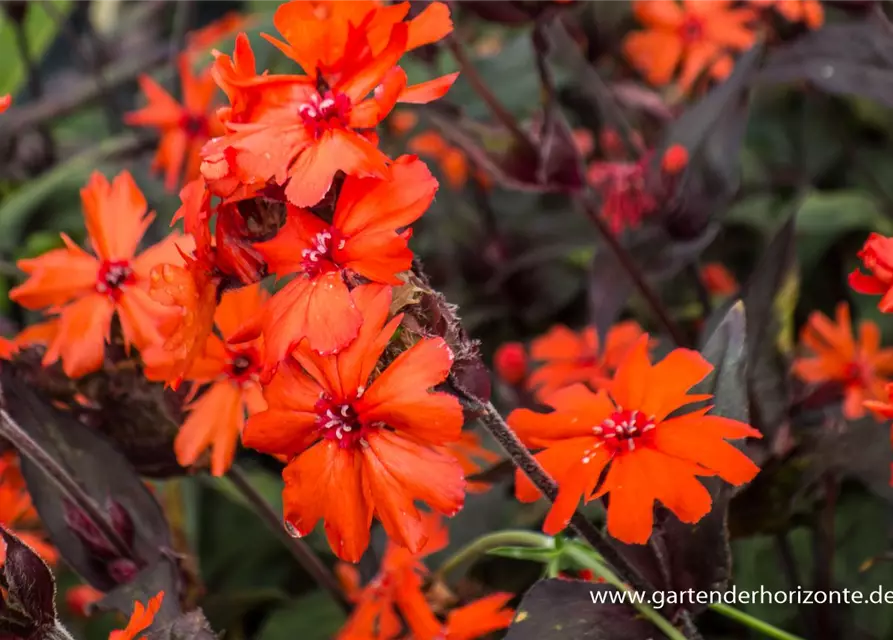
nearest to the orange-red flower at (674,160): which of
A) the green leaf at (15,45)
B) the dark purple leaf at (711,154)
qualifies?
the dark purple leaf at (711,154)

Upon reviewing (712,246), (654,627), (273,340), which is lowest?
(712,246)

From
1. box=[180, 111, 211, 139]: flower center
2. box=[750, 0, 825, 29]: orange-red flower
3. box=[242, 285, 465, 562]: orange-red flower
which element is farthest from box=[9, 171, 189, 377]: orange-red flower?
box=[750, 0, 825, 29]: orange-red flower

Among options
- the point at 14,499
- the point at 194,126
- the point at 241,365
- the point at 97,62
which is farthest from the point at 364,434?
the point at 97,62

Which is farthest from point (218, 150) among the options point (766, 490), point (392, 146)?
point (392, 146)

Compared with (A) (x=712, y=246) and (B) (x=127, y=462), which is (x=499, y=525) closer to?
(B) (x=127, y=462)

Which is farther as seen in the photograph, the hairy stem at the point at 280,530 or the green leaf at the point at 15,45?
the green leaf at the point at 15,45

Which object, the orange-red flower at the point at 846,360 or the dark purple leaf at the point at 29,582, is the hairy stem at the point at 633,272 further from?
the dark purple leaf at the point at 29,582

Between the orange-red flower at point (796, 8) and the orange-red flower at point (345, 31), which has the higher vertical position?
the orange-red flower at point (345, 31)

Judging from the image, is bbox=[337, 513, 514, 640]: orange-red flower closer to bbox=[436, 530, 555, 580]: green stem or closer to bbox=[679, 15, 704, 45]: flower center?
bbox=[436, 530, 555, 580]: green stem
